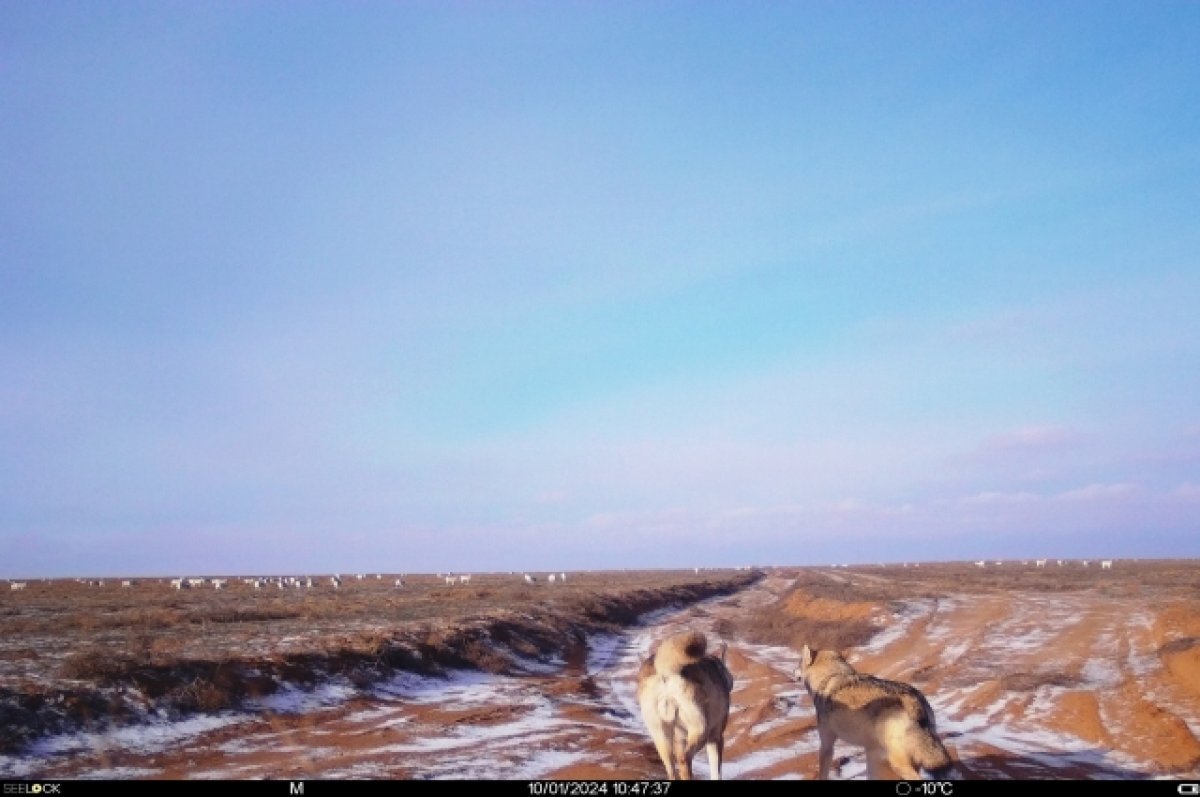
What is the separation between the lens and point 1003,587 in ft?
201

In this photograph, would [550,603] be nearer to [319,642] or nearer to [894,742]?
[319,642]

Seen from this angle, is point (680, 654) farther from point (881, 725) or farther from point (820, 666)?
point (820, 666)

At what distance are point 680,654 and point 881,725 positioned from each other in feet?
8.58

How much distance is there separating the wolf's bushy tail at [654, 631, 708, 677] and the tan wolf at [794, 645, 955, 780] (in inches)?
78.9

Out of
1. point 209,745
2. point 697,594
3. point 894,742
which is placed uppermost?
point 894,742

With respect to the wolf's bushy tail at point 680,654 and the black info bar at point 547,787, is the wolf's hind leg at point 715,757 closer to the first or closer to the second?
the black info bar at point 547,787

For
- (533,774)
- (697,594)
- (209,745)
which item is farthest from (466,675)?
(697,594)

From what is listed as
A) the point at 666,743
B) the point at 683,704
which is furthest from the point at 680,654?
the point at 666,743

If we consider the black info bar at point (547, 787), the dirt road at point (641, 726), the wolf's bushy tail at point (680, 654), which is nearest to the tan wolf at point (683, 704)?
the wolf's bushy tail at point (680, 654)

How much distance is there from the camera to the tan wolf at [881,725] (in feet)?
31.6

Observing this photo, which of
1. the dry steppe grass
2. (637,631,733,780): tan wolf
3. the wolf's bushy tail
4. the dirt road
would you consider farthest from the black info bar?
the dry steppe grass

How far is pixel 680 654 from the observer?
10742 mm

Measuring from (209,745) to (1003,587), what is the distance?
6042 cm

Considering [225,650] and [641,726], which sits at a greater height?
[225,650]
